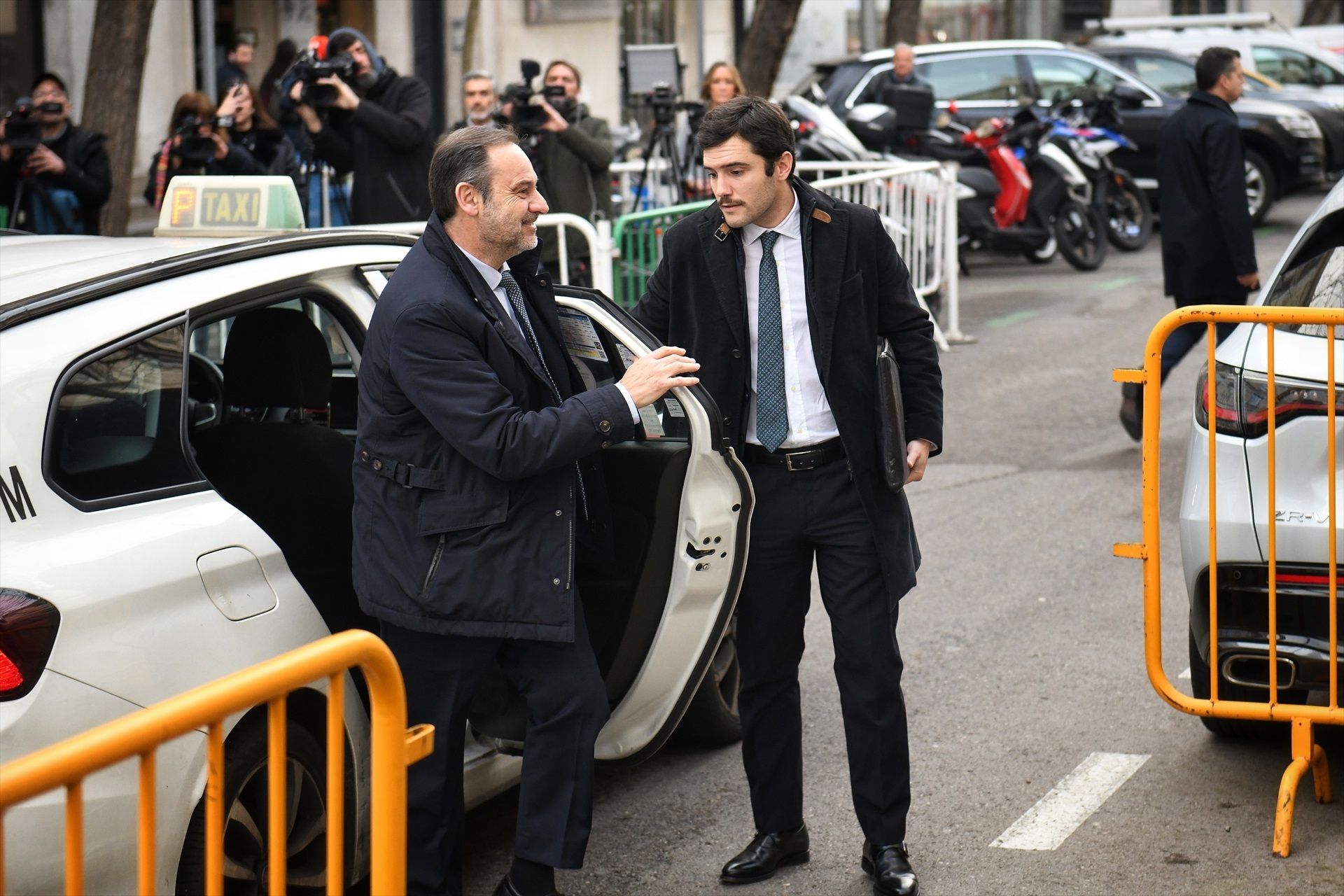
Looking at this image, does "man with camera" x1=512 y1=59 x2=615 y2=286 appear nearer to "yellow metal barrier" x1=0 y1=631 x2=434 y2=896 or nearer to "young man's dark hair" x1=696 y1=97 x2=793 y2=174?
"young man's dark hair" x1=696 y1=97 x2=793 y2=174

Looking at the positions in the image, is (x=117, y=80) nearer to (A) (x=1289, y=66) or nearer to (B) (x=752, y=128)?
(B) (x=752, y=128)

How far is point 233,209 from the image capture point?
168 inches

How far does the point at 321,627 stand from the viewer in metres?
3.52

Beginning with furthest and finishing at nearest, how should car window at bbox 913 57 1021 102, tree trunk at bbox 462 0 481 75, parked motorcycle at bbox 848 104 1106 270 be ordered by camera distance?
tree trunk at bbox 462 0 481 75, car window at bbox 913 57 1021 102, parked motorcycle at bbox 848 104 1106 270

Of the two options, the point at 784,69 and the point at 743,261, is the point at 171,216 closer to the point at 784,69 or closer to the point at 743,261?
the point at 743,261

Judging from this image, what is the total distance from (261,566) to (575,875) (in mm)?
1211

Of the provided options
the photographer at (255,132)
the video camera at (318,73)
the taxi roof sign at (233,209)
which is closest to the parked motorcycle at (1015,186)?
the photographer at (255,132)

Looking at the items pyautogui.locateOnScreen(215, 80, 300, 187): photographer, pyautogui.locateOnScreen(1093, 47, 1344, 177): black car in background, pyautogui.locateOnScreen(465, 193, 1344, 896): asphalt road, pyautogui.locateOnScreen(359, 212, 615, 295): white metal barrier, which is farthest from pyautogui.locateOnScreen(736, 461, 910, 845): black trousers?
pyautogui.locateOnScreen(1093, 47, 1344, 177): black car in background

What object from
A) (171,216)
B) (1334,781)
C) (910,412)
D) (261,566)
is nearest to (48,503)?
(261,566)

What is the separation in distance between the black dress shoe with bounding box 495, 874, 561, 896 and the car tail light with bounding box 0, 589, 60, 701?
1154 mm

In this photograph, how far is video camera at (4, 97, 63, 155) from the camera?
369 inches

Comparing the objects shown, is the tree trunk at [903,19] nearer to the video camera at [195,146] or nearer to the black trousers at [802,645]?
the video camera at [195,146]

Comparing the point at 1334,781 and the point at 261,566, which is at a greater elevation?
the point at 261,566

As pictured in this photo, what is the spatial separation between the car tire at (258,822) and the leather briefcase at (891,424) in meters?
1.35
